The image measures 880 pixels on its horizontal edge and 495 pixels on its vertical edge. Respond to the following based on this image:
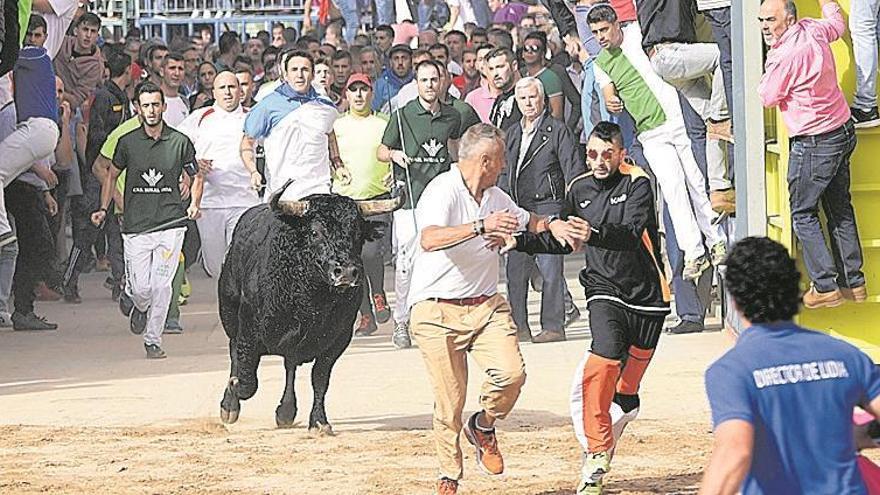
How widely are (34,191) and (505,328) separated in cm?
843

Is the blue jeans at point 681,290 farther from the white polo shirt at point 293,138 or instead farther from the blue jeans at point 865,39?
the blue jeans at point 865,39

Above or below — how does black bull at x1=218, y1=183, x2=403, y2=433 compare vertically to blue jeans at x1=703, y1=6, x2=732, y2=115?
below

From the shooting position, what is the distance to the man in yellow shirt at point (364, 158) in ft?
49.0

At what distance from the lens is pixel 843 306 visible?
1111 cm

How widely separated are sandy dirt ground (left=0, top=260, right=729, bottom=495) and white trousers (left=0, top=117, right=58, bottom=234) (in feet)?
4.77

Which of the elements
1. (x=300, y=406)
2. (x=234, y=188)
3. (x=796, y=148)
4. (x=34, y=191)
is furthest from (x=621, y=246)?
(x=34, y=191)

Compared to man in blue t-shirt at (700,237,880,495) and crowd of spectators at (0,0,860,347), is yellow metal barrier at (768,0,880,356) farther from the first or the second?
man in blue t-shirt at (700,237,880,495)

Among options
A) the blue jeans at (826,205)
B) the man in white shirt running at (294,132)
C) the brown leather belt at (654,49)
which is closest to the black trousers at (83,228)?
the man in white shirt running at (294,132)

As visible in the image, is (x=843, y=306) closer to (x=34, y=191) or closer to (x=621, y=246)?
(x=621, y=246)

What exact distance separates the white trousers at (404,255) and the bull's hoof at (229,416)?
347 cm

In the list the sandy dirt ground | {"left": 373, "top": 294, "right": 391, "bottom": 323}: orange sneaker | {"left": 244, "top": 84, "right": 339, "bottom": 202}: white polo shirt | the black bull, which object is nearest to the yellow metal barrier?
the sandy dirt ground

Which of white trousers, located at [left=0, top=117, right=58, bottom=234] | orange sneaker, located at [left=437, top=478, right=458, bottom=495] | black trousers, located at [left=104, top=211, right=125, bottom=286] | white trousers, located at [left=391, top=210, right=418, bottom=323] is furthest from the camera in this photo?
black trousers, located at [left=104, top=211, right=125, bottom=286]

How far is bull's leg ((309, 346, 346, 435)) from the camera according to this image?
10742 millimetres

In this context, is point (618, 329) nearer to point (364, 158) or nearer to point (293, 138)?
point (293, 138)
